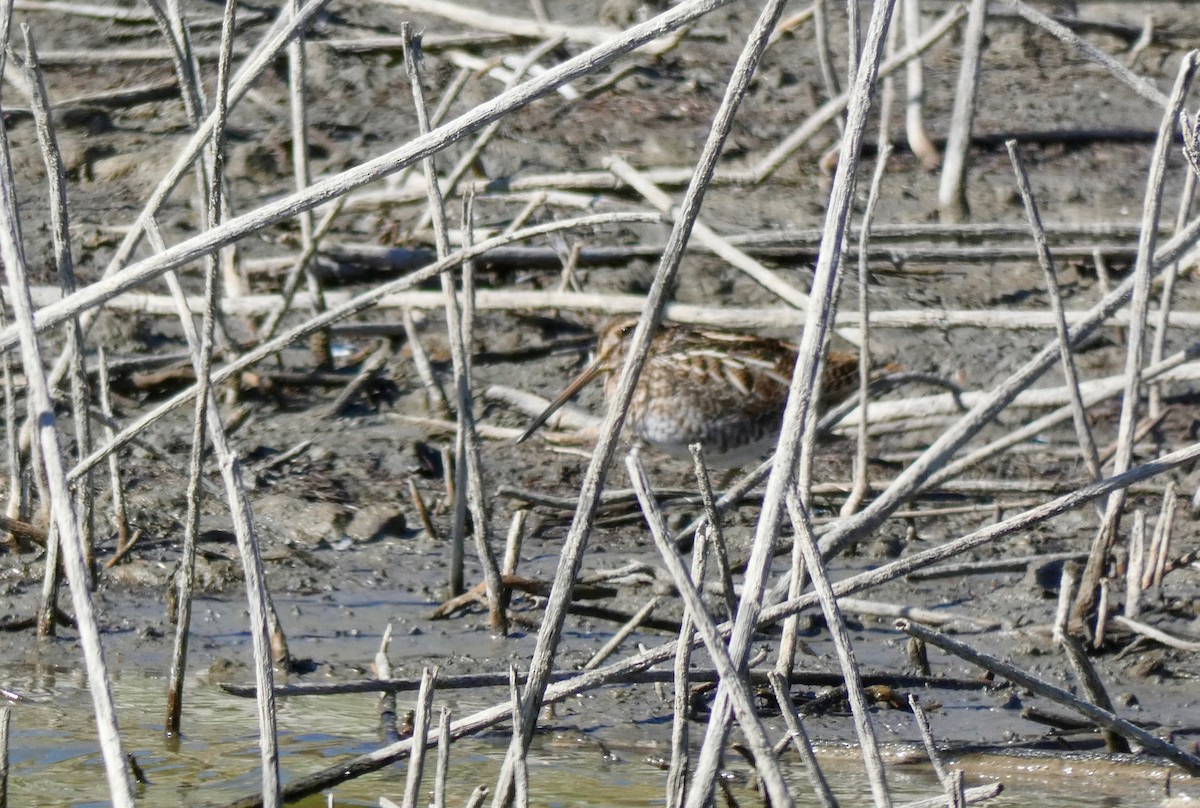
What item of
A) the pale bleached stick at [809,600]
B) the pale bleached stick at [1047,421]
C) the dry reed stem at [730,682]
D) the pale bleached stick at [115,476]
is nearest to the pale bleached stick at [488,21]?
the pale bleached stick at [1047,421]

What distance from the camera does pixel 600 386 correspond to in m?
6.36

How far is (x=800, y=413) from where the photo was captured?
214 cm

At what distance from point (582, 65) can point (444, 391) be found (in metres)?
3.87

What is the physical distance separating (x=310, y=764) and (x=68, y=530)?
1718mm

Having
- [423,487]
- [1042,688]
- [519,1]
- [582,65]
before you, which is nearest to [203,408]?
[582,65]

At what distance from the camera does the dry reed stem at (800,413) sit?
2139mm

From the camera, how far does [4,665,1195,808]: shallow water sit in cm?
333

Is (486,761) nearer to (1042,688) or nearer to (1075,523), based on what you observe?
(1042,688)

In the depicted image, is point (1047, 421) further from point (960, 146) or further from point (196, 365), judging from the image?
point (960, 146)

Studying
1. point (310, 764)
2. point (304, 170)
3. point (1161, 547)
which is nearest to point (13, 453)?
point (304, 170)

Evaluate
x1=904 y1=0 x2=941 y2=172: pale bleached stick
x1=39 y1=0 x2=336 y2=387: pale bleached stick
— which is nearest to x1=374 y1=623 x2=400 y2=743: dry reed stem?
x1=39 y1=0 x2=336 y2=387: pale bleached stick

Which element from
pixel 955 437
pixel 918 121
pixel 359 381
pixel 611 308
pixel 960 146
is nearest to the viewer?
pixel 955 437

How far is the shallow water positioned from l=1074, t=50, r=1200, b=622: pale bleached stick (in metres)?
0.57

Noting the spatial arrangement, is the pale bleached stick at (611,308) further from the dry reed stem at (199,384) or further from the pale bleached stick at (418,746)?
the pale bleached stick at (418,746)
